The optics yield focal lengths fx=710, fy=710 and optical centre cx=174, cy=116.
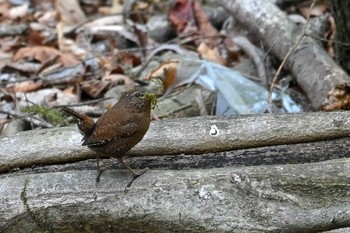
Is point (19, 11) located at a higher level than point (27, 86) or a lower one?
lower

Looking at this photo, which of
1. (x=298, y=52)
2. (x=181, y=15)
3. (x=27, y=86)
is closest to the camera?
(x=298, y=52)

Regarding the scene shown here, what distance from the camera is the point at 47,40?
7.02 m

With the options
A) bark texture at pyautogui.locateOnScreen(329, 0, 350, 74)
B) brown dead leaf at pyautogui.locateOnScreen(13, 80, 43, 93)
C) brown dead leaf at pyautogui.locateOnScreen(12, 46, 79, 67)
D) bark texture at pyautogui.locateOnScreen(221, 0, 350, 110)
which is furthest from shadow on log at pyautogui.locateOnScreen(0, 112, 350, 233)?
brown dead leaf at pyautogui.locateOnScreen(12, 46, 79, 67)

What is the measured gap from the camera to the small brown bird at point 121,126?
3074 millimetres

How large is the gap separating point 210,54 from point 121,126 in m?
3.36

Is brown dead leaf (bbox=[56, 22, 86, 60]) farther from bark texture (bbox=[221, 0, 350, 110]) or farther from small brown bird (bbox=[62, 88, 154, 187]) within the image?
small brown bird (bbox=[62, 88, 154, 187])

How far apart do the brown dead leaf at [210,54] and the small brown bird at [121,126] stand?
10.2 ft

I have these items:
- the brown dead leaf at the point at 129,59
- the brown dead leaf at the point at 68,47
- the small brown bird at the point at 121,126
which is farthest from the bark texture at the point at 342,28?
the brown dead leaf at the point at 68,47

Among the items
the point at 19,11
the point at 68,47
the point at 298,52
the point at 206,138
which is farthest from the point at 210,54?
the point at 206,138

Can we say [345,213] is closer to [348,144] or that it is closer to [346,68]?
[348,144]

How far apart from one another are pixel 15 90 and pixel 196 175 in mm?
2977

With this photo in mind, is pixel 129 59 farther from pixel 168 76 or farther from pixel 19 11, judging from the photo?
pixel 19 11

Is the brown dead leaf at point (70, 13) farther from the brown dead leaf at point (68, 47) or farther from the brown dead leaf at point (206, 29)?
the brown dead leaf at point (206, 29)

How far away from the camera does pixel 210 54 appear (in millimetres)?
6340
